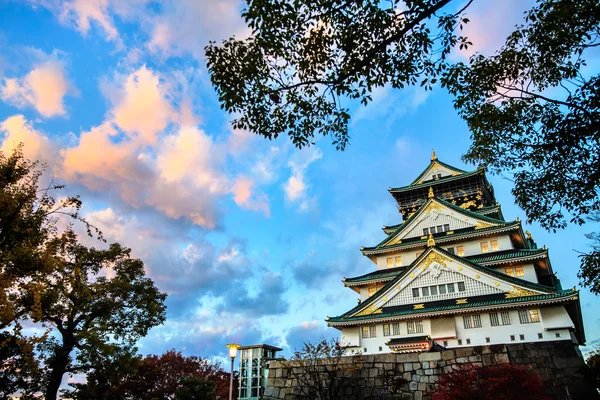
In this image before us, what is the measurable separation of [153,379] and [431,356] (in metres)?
28.8

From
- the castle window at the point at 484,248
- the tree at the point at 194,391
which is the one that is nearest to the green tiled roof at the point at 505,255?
the castle window at the point at 484,248

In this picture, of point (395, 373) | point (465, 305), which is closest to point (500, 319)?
point (465, 305)

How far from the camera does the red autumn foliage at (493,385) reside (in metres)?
11.1

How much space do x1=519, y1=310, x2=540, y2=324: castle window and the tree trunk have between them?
2671cm

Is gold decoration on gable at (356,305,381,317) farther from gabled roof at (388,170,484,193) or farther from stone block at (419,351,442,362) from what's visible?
gabled roof at (388,170,484,193)

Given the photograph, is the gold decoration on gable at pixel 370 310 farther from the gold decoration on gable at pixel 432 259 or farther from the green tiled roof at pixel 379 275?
the gold decoration on gable at pixel 432 259

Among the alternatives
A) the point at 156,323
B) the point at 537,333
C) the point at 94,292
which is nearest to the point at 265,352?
the point at 156,323

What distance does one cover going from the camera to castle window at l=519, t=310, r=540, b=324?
2466 centimetres

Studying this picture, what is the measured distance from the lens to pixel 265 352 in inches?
883

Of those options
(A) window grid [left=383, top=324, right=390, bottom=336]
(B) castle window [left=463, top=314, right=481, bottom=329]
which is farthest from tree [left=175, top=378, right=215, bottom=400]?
(B) castle window [left=463, top=314, right=481, bottom=329]

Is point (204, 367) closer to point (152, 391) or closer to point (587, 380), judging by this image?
point (152, 391)

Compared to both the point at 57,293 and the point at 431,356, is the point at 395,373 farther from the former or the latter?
the point at 57,293

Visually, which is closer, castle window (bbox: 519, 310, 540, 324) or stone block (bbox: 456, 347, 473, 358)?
stone block (bbox: 456, 347, 473, 358)

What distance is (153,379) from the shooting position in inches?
1378
